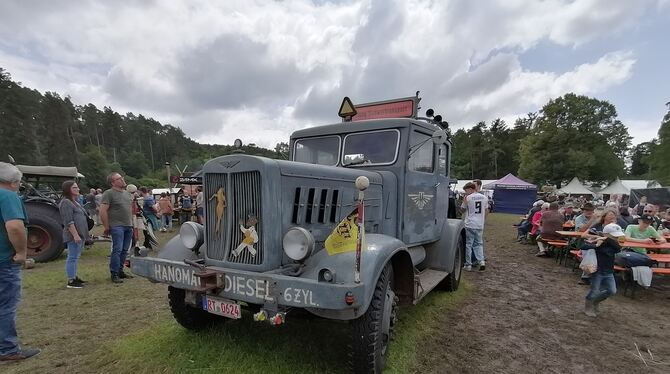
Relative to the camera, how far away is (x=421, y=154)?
4.44 metres

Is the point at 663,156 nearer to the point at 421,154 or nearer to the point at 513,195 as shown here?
the point at 513,195

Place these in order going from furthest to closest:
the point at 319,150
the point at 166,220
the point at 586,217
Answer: the point at 166,220 < the point at 586,217 < the point at 319,150

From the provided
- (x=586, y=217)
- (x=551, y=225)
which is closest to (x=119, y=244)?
(x=551, y=225)

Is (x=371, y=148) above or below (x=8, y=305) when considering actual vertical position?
above

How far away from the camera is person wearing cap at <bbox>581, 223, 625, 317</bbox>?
454 centimetres

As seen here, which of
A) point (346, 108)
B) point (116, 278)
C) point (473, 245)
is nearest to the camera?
point (346, 108)

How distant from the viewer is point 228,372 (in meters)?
2.79

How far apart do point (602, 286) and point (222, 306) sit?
193 inches

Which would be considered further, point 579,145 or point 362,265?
point 579,145

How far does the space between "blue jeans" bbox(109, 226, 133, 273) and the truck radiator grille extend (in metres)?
4.04

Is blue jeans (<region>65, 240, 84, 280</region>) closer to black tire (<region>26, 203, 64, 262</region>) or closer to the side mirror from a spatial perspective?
black tire (<region>26, 203, 64, 262</region>)

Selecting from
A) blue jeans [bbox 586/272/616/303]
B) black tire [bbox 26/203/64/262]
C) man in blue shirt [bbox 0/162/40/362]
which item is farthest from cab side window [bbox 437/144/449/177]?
black tire [bbox 26/203/64/262]

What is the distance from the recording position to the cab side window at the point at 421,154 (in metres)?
4.13

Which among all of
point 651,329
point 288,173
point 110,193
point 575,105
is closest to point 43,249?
point 110,193
